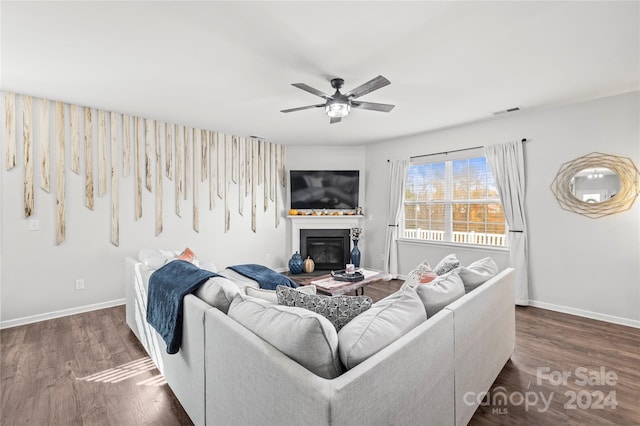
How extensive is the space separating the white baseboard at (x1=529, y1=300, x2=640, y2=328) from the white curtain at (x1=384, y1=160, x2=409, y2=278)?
2069 millimetres

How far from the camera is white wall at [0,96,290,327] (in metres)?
3.22

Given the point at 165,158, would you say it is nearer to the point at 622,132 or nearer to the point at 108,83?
the point at 108,83

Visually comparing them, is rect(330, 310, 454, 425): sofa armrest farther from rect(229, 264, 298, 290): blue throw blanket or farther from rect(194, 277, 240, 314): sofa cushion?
rect(229, 264, 298, 290): blue throw blanket

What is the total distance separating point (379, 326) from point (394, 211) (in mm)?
4253

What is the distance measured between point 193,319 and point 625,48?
371 centimetres

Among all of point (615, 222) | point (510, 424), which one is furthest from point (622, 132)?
point (510, 424)

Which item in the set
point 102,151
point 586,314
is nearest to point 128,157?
point 102,151

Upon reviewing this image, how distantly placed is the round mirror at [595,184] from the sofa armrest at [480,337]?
→ 2014 mm

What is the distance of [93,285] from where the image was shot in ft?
12.2

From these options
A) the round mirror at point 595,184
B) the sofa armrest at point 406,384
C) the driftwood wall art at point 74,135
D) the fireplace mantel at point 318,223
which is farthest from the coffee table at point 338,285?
the driftwood wall art at point 74,135

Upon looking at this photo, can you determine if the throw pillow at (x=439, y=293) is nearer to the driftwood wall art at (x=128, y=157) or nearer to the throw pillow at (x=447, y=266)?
the throw pillow at (x=447, y=266)

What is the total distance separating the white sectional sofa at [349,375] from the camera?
965mm

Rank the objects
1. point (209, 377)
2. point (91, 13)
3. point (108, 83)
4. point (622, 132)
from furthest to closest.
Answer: point (622, 132) < point (108, 83) < point (91, 13) < point (209, 377)

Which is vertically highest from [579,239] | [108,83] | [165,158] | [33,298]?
[108,83]
